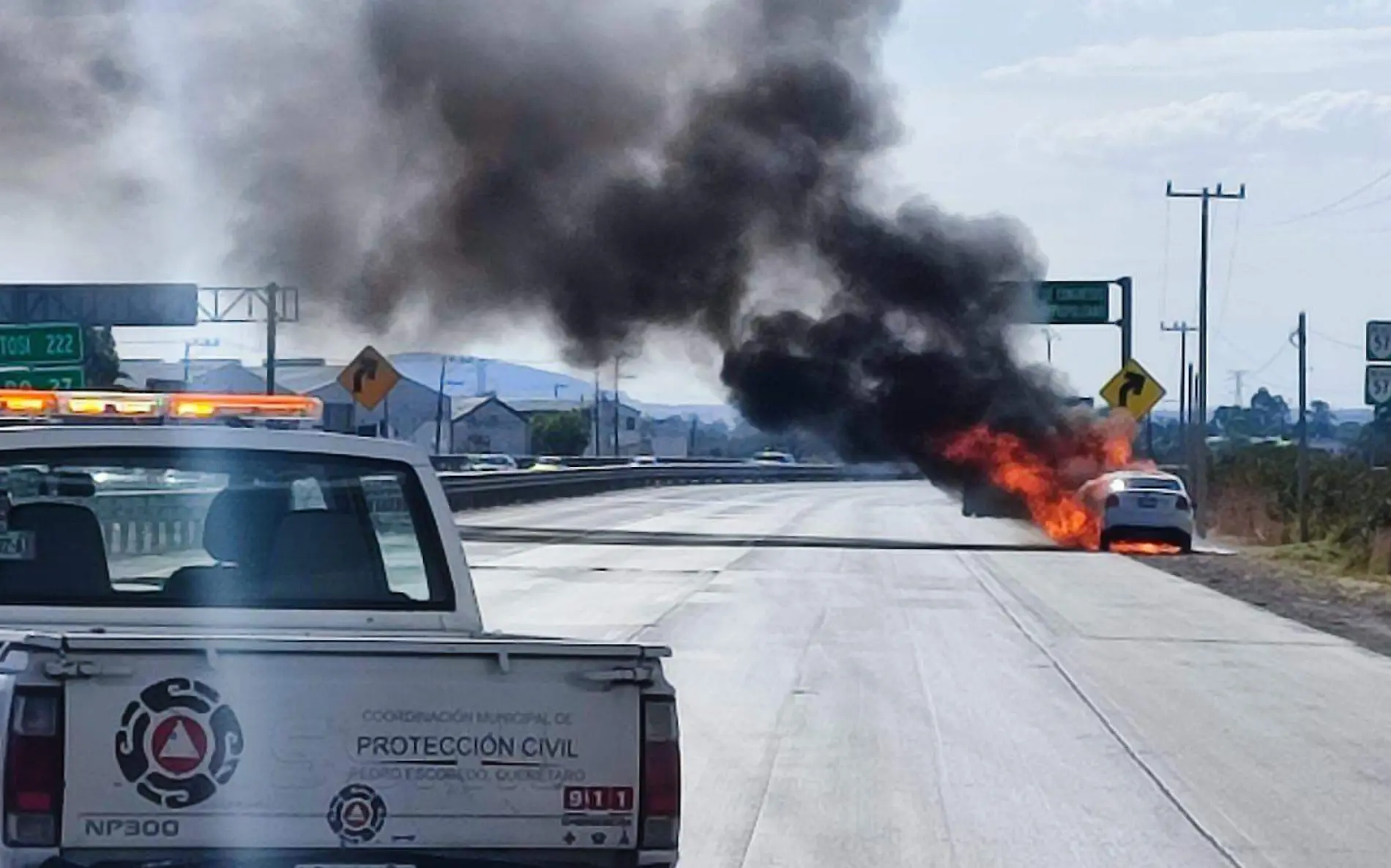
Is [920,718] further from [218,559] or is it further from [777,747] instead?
[218,559]

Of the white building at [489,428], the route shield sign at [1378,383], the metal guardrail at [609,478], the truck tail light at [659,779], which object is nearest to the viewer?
the truck tail light at [659,779]

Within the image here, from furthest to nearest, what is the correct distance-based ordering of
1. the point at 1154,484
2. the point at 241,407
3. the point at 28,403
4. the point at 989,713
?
the point at 1154,484 → the point at 989,713 → the point at 241,407 → the point at 28,403

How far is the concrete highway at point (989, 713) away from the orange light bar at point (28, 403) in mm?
3042

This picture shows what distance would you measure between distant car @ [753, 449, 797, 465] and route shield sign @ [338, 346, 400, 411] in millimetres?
72834

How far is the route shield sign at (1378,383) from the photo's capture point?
31.2 m

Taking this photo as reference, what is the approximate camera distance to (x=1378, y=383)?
3138 cm

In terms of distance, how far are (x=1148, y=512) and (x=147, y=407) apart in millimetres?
29977

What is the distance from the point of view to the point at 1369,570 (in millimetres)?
30797

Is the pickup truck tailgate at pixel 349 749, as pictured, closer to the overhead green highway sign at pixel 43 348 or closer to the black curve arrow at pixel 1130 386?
the overhead green highway sign at pixel 43 348

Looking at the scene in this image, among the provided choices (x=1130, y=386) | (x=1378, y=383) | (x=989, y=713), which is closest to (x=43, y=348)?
(x=1378, y=383)

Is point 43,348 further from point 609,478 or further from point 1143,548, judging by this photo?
point 609,478

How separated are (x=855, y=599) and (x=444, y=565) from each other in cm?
1657

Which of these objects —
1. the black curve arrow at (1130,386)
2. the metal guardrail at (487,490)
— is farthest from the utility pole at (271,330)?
the black curve arrow at (1130,386)

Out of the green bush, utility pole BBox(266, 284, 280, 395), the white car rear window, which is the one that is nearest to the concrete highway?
utility pole BBox(266, 284, 280, 395)
